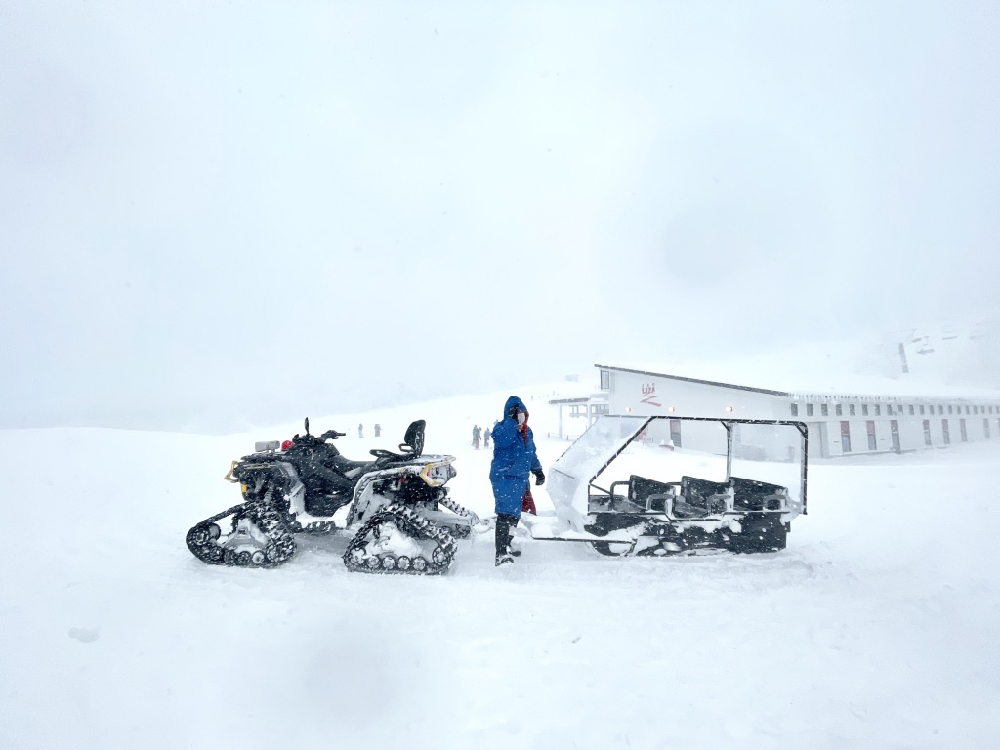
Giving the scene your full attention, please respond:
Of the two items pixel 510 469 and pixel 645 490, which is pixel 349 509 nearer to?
pixel 510 469

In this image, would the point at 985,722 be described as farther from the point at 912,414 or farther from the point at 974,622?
the point at 912,414

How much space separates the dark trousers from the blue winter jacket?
2.4 inches

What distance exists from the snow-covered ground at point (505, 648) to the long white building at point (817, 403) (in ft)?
52.1

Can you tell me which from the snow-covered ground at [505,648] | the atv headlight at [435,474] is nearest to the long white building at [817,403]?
the snow-covered ground at [505,648]

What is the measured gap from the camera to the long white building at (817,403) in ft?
67.8

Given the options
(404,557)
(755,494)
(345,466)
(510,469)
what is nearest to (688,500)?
(755,494)

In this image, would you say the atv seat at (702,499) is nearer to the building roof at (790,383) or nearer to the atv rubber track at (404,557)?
the atv rubber track at (404,557)

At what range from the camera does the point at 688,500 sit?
21.5ft

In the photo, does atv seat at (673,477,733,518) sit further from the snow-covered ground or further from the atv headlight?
the atv headlight

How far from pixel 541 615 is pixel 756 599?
6.20 feet

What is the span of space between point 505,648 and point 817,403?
22.4 m

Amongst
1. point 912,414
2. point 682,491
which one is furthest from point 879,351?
point 682,491

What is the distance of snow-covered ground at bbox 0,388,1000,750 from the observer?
93.7 inches

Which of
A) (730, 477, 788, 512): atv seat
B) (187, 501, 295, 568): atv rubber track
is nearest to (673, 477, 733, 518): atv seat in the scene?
(730, 477, 788, 512): atv seat
